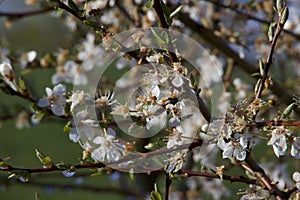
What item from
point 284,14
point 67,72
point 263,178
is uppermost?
point 67,72

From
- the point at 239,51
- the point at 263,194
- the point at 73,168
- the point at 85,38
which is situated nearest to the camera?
the point at 73,168

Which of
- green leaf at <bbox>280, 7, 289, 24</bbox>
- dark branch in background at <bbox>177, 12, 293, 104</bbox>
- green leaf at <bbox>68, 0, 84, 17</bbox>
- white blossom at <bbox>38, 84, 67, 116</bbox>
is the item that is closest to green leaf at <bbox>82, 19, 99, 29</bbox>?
green leaf at <bbox>68, 0, 84, 17</bbox>

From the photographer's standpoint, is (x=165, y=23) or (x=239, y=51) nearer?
(x=165, y=23)

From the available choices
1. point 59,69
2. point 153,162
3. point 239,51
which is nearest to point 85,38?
point 59,69

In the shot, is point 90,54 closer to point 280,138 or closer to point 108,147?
point 108,147

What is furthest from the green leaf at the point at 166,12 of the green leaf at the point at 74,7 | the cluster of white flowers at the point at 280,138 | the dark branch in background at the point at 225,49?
the dark branch in background at the point at 225,49

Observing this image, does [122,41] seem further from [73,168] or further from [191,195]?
[191,195]

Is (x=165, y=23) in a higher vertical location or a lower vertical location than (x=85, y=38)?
lower

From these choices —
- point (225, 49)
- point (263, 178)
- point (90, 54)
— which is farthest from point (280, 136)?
point (90, 54)

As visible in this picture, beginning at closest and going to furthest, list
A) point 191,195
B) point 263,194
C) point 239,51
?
point 263,194 < point 239,51 < point 191,195

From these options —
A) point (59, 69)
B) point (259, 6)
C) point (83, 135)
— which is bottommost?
point (83, 135)

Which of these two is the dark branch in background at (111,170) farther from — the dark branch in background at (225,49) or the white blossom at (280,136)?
the dark branch in background at (225,49)
